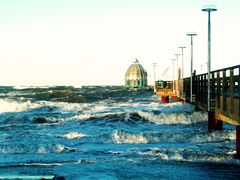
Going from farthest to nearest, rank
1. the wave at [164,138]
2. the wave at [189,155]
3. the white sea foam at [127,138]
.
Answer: the white sea foam at [127,138], the wave at [164,138], the wave at [189,155]

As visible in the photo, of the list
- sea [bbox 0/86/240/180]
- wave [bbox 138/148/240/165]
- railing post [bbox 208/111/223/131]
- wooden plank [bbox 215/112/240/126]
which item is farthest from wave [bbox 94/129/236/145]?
wave [bbox 138/148/240/165]

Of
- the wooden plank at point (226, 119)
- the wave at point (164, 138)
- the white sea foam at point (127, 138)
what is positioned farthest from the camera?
the white sea foam at point (127, 138)

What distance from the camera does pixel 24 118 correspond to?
41.7m

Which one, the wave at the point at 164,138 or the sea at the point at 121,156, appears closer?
the sea at the point at 121,156

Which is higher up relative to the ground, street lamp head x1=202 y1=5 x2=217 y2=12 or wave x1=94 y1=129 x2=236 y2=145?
street lamp head x1=202 y1=5 x2=217 y2=12

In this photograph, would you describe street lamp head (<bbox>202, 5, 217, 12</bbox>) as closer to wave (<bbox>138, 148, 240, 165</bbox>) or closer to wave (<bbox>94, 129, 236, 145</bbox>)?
wave (<bbox>94, 129, 236, 145</bbox>)

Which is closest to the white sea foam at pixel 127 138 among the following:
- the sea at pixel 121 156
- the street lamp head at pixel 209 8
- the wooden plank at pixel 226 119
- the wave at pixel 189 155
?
the sea at pixel 121 156

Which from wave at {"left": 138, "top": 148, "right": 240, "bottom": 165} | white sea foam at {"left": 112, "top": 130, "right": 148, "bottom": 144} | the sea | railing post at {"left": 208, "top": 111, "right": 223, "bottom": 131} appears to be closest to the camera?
the sea

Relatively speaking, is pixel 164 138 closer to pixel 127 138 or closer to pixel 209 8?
pixel 127 138

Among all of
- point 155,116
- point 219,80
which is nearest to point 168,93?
point 155,116

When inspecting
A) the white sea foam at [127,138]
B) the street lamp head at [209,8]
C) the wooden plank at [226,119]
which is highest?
the street lamp head at [209,8]

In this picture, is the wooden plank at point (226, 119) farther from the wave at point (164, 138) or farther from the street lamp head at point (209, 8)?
the street lamp head at point (209, 8)

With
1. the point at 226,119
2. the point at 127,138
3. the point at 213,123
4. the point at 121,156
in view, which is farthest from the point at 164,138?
the point at 121,156

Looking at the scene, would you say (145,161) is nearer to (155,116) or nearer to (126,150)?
(126,150)
